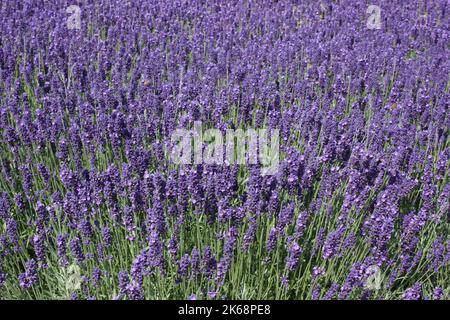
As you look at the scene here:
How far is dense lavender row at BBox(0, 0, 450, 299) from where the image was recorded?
8.39 ft

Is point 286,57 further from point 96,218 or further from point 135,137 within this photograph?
point 96,218

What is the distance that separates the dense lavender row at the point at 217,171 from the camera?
2559 mm

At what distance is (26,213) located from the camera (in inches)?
120

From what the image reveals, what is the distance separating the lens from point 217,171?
279 centimetres

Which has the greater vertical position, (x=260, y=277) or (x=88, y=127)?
(x=88, y=127)

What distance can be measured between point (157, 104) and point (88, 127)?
54cm

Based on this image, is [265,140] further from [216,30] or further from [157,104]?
[216,30]

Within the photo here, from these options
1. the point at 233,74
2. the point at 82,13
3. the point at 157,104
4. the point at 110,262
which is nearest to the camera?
the point at 110,262

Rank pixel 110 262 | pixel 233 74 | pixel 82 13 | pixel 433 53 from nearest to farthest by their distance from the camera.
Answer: pixel 110 262 → pixel 233 74 → pixel 433 53 → pixel 82 13

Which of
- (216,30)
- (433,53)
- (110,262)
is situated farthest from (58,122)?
(433,53)

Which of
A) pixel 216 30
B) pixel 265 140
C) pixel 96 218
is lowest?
pixel 96 218

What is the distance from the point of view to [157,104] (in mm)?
3637
